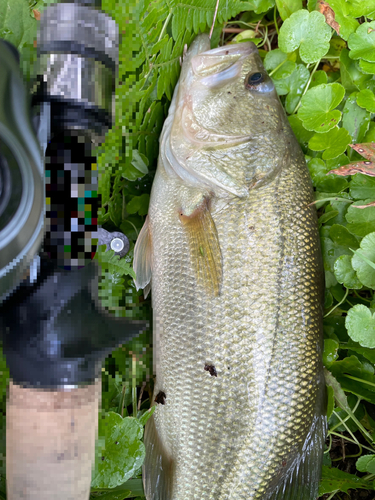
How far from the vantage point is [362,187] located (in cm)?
154

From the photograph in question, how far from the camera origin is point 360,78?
1.65 metres

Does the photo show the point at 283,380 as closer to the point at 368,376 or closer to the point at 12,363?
the point at 368,376

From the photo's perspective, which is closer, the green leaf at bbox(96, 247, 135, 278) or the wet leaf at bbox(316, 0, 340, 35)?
the green leaf at bbox(96, 247, 135, 278)

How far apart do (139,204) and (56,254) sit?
0.67m

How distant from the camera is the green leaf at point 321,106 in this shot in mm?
1506

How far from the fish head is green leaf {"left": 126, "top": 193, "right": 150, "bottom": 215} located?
0.31 meters

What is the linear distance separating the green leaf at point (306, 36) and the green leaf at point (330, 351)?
1.11 metres

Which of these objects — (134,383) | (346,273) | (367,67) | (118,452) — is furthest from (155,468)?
(367,67)

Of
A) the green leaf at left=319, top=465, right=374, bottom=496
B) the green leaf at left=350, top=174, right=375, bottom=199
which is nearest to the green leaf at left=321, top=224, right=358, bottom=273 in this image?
the green leaf at left=350, top=174, right=375, bottom=199

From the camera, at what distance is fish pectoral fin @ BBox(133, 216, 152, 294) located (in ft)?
4.70

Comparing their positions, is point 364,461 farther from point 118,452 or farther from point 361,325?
point 118,452

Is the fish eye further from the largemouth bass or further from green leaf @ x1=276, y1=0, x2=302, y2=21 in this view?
green leaf @ x1=276, y1=0, x2=302, y2=21

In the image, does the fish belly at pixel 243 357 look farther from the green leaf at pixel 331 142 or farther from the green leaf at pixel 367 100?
the green leaf at pixel 367 100

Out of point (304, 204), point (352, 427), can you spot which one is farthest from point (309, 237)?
point (352, 427)
